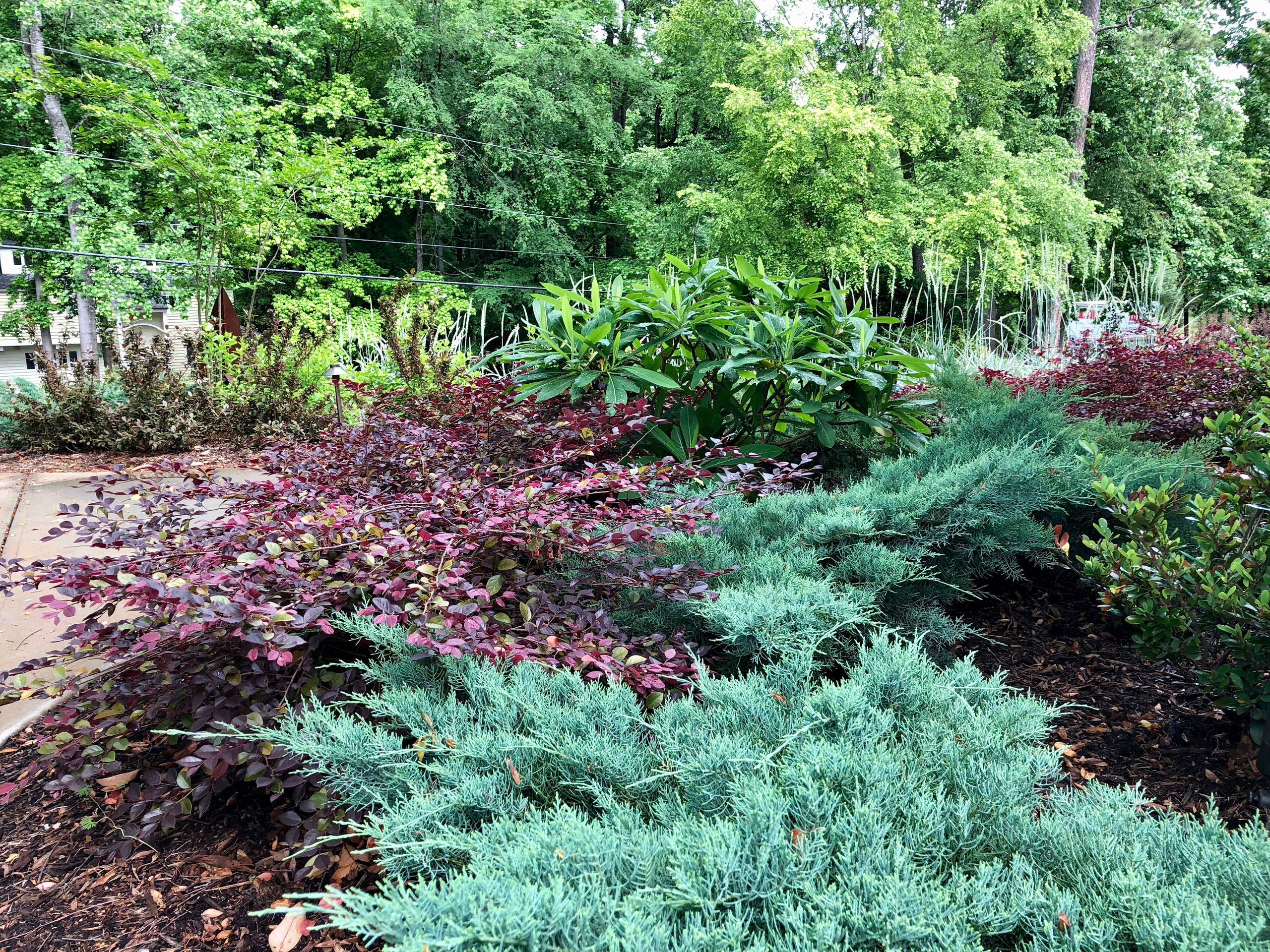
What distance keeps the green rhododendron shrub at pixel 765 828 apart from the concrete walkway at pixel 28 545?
4.44 feet

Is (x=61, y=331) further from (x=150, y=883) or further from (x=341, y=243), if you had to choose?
(x=150, y=883)

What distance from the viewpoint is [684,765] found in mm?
1251

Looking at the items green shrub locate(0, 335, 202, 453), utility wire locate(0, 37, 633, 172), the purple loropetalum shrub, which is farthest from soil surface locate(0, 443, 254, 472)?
utility wire locate(0, 37, 633, 172)

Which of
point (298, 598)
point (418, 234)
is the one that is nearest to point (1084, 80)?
point (418, 234)

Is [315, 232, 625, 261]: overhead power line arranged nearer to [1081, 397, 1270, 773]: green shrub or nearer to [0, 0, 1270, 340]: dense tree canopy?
[0, 0, 1270, 340]: dense tree canopy

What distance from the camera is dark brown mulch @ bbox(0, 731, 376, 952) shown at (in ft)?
4.92

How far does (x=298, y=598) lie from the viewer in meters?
1.84

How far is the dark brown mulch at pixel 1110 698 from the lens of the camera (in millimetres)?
1840

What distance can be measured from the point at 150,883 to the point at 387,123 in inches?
664

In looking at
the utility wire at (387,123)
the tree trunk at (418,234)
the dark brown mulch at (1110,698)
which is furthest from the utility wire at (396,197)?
the dark brown mulch at (1110,698)

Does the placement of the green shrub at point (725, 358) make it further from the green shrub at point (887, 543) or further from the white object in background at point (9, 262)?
the white object in background at point (9, 262)

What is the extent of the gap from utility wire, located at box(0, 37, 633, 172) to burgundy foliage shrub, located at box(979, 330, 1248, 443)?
14.1m

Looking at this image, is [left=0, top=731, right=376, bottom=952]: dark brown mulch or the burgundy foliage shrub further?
the burgundy foliage shrub

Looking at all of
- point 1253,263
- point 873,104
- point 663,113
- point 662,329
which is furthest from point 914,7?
point 662,329
